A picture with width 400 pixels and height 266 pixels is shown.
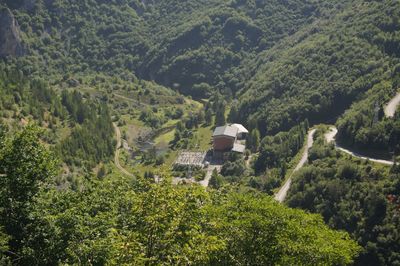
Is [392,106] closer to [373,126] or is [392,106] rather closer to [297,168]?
[373,126]

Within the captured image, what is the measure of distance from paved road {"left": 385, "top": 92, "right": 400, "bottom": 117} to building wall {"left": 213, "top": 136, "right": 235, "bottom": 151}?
40.2 meters

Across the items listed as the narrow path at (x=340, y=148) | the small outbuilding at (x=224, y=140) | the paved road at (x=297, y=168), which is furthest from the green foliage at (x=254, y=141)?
the narrow path at (x=340, y=148)

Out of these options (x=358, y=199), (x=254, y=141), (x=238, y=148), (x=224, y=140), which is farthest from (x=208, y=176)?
(x=358, y=199)

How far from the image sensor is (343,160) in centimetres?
10606

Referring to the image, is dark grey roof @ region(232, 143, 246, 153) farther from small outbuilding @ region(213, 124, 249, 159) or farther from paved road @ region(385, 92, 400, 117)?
paved road @ region(385, 92, 400, 117)

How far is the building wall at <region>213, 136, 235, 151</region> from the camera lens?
140625mm

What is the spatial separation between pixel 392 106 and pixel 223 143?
144ft

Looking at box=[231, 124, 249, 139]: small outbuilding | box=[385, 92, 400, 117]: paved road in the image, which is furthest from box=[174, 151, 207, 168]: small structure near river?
box=[385, 92, 400, 117]: paved road

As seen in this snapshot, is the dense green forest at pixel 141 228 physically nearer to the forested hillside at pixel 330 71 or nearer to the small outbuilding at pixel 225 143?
the small outbuilding at pixel 225 143

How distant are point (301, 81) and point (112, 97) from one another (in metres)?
70.5

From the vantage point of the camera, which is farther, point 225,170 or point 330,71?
point 330,71

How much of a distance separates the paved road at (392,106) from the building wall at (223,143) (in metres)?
40.2

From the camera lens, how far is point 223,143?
14112cm

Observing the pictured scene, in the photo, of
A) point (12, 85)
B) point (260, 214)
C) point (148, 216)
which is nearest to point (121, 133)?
point (12, 85)
